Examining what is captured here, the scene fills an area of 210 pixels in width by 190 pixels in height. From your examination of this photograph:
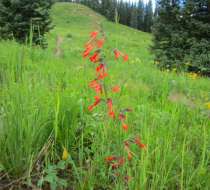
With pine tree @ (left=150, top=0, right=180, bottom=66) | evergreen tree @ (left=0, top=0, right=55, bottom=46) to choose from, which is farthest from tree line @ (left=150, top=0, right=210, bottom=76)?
evergreen tree @ (left=0, top=0, right=55, bottom=46)

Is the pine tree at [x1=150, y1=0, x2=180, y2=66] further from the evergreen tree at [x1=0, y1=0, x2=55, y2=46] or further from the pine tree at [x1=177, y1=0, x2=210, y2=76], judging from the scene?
the evergreen tree at [x1=0, y1=0, x2=55, y2=46]

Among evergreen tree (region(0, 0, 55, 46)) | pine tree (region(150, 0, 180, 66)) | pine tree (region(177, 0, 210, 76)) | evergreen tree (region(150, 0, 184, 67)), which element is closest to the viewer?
evergreen tree (region(0, 0, 55, 46))

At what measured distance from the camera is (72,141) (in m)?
1.64

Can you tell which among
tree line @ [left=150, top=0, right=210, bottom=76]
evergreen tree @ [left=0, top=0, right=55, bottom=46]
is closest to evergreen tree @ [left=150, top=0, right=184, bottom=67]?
tree line @ [left=150, top=0, right=210, bottom=76]

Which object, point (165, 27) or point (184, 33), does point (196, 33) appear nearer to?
point (184, 33)

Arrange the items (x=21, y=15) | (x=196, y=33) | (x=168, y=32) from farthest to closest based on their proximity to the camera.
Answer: (x=168, y=32), (x=196, y=33), (x=21, y=15)

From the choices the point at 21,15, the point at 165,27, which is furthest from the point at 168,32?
the point at 21,15

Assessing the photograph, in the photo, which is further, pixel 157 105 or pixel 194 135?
pixel 157 105

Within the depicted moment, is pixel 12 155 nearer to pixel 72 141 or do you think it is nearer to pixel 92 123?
pixel 72 141

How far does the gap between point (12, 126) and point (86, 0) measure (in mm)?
95897

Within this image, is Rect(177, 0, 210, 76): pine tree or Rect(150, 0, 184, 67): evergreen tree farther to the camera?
Rect(150, 0, 184, 67): evergreen tree

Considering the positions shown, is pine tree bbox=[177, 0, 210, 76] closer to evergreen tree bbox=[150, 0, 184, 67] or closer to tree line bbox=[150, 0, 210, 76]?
tree line bbox=[150, 0, 210, 76]

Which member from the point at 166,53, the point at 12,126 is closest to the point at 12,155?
the point at 12,126

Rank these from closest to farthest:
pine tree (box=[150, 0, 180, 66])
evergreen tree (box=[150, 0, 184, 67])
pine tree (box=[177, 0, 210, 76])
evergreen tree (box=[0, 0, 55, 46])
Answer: evergreen tree (box=[0, 0, 55, 46]) < pine tree (box=[177, 0, 210, 76]) < evergreen tree (box=[150, 0, 184, 67]) < pine tree (box=[150, 0, 180, 66])
